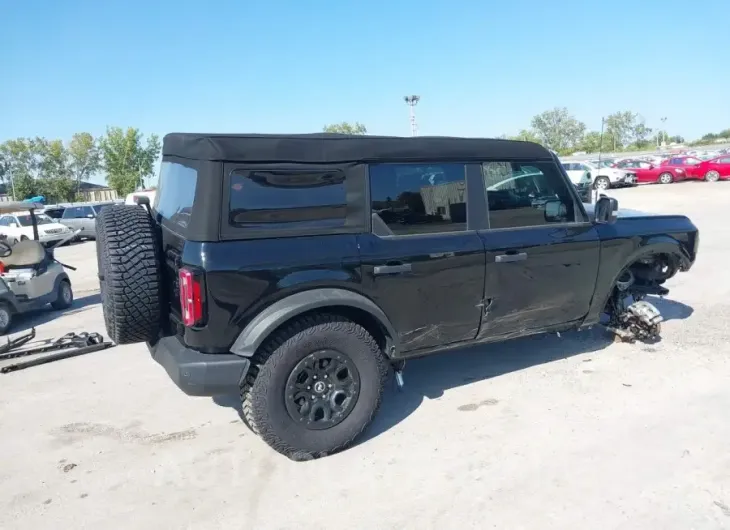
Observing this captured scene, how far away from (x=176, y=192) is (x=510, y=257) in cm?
248

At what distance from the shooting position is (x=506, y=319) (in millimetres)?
4645

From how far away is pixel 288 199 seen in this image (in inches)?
152

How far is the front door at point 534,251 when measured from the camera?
14.9 ft

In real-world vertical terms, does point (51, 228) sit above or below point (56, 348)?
above

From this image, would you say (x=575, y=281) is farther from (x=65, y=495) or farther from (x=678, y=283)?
(x=678, y=283)

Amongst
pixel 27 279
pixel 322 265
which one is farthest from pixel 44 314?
pixel 322 265

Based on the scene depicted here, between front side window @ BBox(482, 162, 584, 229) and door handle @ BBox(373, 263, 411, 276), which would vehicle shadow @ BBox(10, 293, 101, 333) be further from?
front side window @ BBox(482, 162, 584, 229)

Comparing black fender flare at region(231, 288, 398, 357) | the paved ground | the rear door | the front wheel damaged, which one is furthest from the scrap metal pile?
the front wheel damaged

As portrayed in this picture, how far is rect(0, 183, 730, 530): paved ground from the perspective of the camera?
325 centimetres

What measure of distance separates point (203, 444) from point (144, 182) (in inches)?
2700

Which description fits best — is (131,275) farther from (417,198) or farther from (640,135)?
(640,135)

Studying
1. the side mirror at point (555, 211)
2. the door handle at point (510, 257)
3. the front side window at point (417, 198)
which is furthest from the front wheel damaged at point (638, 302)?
the front side window at point (417, 198)

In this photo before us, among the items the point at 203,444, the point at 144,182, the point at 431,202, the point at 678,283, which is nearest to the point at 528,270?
the point at 431,202

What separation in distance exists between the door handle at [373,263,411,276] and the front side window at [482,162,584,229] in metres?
0.87
